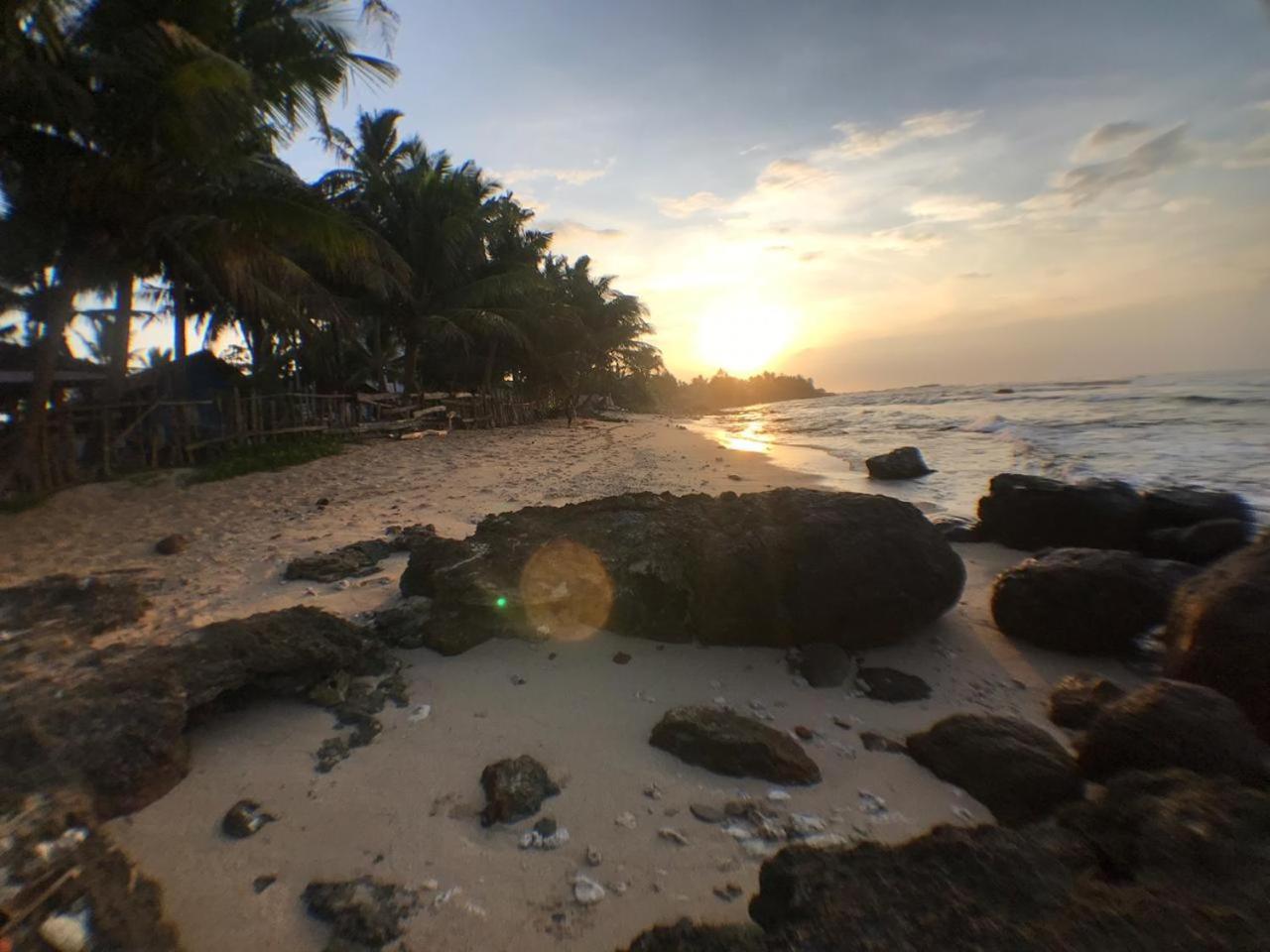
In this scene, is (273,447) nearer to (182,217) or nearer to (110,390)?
(182,217)

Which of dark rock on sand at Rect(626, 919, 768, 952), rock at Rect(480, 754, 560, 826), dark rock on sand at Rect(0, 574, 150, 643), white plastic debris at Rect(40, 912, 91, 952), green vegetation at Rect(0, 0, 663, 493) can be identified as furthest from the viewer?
green vegetation at Rect(0, 0, 663, 493)

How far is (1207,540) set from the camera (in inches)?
211

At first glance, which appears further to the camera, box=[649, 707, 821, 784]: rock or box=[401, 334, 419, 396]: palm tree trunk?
box=[401, 334, 419, 396]: palm tree trunk

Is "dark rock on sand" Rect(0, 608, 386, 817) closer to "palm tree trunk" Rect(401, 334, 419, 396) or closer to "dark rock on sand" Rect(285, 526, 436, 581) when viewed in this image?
"dark rock on sand" Rect(285, 526, 436, 581)

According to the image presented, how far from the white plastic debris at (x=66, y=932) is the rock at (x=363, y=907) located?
536mm

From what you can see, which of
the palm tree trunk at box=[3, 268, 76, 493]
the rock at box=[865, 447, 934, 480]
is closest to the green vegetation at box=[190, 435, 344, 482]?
the palm tree trunk at box=[3, 268, 76, 493]

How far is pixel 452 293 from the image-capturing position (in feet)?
66.5

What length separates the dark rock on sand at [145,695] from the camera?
220cm

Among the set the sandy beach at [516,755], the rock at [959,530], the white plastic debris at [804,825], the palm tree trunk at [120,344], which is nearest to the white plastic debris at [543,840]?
the sandy beach at [516,755]

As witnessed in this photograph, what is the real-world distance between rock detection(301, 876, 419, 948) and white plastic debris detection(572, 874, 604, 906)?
0.51 m

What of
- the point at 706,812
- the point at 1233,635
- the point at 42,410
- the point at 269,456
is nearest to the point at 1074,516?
the point at 1233,635

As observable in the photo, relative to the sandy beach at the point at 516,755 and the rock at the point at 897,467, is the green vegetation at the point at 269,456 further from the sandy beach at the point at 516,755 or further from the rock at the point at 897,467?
the rock at the point at 897,467

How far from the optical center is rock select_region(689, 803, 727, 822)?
2.29 metres

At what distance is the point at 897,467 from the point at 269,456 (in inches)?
449
